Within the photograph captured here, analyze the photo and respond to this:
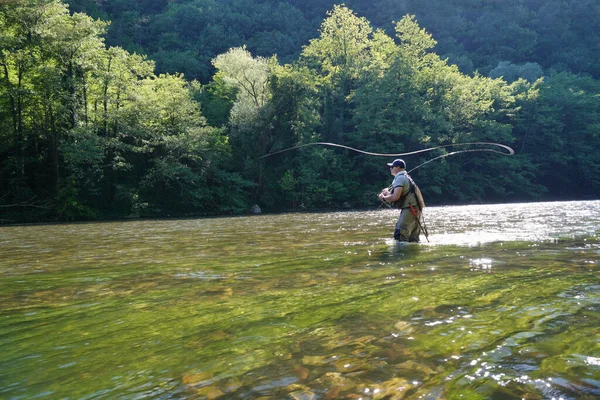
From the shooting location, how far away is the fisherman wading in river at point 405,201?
10398 millimetres

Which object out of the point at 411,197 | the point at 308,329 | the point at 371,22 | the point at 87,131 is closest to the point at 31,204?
the point at 87,131

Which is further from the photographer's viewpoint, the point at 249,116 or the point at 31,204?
the point at 249,116

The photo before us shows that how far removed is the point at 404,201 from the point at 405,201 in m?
0.03

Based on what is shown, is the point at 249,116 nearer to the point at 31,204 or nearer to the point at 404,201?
the point at 31,204

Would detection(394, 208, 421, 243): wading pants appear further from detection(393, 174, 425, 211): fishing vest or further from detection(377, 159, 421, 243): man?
detection(393, 174, 425, 211): fishing vest

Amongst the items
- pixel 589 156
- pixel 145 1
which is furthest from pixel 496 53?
pixel 145 1

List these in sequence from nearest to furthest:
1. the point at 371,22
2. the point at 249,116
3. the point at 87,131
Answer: the point at 87,131 → the point at 249,116 → the point at 371,22

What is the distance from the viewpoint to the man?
34.1 feet

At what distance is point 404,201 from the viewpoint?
10531 mm

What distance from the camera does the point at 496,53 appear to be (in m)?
100

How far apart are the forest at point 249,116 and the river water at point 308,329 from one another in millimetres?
26558

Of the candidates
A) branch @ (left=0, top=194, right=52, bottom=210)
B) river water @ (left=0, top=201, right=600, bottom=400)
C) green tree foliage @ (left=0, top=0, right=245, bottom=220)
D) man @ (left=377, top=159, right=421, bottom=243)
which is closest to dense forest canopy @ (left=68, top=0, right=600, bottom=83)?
green tree foliage @ (left=0, top=0, right=245, bottom=220)

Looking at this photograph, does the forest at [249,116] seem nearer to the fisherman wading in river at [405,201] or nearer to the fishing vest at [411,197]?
the fisherman wading in river at [405,201]

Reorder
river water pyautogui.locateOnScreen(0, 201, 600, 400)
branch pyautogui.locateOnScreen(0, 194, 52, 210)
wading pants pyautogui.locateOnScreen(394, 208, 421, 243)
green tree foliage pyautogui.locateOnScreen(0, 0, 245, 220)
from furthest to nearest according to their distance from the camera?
green tree foliage pyautogui.locateOnScreen(0, 0, 245, 220) → branch pyautogui.locateOnScreen(0, 194, 52, 210) → wading pants pyautogui.locateOnScreen(394, 208, 421, 243) → river water pyautogui.locateOnScreen(0, 201, 600, 400)
